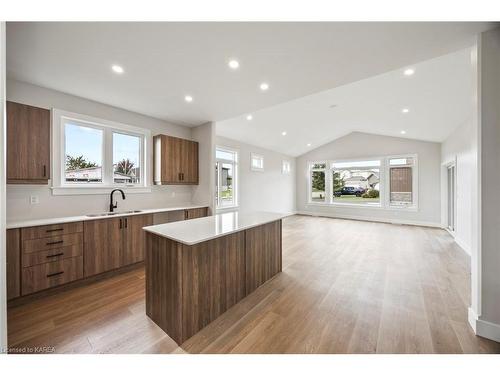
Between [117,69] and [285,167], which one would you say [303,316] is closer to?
[117,69]

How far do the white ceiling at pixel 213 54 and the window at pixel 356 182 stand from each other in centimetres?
587

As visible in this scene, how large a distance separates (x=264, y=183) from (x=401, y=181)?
15.5ft

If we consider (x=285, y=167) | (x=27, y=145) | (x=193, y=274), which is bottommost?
(x=193, y=274)

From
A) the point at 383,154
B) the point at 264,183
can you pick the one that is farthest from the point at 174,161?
the point at 383,154

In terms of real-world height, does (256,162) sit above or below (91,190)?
above

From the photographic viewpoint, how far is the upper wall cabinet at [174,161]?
3.86m

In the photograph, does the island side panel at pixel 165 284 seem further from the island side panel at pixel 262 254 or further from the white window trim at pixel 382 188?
the white window trim at pixel 382 188

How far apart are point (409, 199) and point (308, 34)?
7222 mm

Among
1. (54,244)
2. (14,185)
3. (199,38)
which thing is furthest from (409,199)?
(14,185)

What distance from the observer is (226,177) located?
19.8 ft

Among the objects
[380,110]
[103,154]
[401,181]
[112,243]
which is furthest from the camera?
[401,181]

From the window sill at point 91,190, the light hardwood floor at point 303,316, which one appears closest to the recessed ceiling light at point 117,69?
the window sill at point 91,190

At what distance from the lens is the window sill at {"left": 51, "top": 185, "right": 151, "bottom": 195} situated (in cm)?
289
